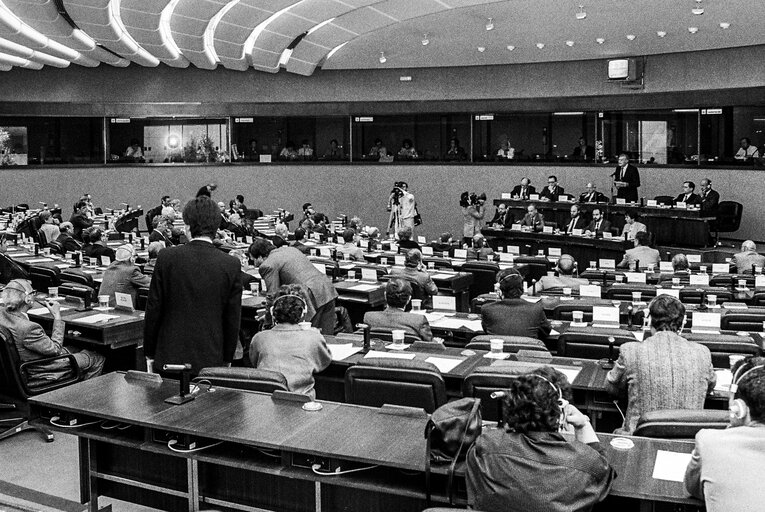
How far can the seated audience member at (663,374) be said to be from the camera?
4727mm

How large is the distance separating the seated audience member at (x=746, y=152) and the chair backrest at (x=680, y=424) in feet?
48.6

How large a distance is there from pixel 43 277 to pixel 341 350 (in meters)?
6.13

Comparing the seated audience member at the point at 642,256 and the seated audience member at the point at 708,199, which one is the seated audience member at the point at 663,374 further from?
the seated audience member at the point at 708,199

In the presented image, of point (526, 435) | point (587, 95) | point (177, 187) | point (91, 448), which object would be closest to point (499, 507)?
point (526, 435)

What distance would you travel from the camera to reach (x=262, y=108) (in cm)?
2219

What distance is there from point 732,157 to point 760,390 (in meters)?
16.2

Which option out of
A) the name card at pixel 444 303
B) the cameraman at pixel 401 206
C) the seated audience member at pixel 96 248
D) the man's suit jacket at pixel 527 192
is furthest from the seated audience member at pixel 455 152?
the name card at pixel 444 303

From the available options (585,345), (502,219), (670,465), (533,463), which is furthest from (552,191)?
(533,463)

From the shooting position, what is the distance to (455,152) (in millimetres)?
21625

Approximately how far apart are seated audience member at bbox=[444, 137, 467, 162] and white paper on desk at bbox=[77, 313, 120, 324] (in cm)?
1480

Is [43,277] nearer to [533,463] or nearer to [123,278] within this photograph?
[123,278]

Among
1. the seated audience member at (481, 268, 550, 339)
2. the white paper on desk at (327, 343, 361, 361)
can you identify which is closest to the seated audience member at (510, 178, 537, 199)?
the seated audience member at (481, 268, 550, 339)

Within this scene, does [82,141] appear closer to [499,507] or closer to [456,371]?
[456,371]

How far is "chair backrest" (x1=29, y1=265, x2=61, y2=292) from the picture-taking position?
1048cm
